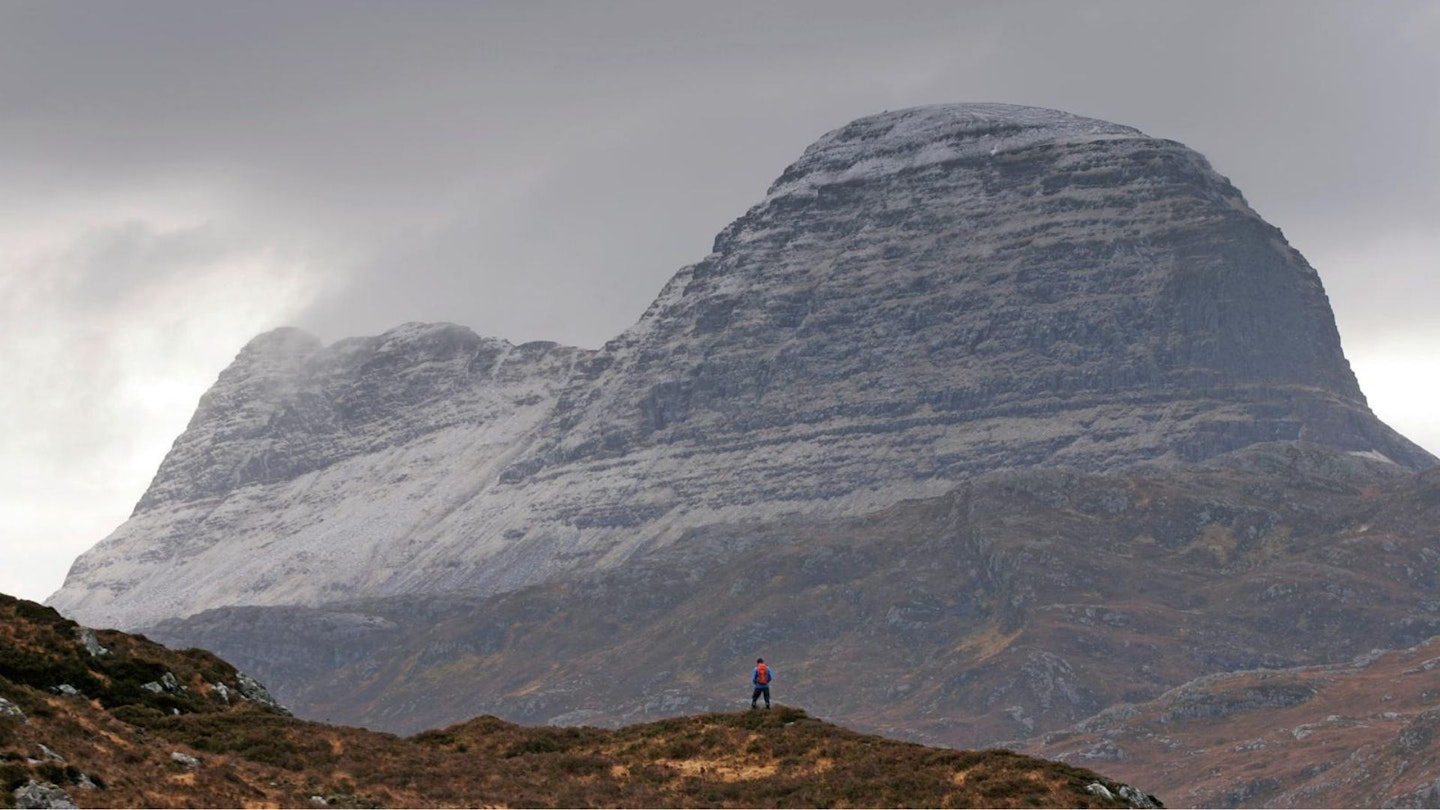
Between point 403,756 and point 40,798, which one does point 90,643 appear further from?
point 40,798

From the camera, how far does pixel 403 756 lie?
387 feet

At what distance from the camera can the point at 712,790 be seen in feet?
376

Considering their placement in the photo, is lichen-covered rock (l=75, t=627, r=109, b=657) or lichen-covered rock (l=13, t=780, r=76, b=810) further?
lichen-covered rock (l=75, t=627, r=109, b=657)

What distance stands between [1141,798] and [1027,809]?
10379 mm

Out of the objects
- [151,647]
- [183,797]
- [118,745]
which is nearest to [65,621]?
[151,647]

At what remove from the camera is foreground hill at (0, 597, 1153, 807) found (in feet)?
326

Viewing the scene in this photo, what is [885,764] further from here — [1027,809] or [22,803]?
[22,803]

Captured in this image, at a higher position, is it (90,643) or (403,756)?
(90,643)

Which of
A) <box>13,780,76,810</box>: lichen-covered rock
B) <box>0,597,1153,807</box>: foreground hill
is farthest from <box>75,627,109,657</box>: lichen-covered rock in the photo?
<box>13,780,76,810</box>: lichen-covered rock

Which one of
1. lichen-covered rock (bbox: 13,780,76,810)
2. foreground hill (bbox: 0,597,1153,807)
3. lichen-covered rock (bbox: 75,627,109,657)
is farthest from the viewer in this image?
lichen-covered rock (bbox: 75,627,109,657)

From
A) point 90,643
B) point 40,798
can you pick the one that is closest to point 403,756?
point 90,643

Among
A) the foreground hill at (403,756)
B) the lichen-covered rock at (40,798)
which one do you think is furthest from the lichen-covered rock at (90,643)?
the lichen-covered rock at (40,798)

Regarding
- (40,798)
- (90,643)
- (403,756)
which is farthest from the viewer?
(90,643)

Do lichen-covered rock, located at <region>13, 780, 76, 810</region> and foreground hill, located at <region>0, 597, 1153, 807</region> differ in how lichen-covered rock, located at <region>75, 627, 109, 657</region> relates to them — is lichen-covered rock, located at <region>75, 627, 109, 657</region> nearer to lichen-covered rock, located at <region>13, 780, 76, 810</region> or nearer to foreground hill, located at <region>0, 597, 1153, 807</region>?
foreground hill, located at <region>0, 597, 1153, 807</region>
